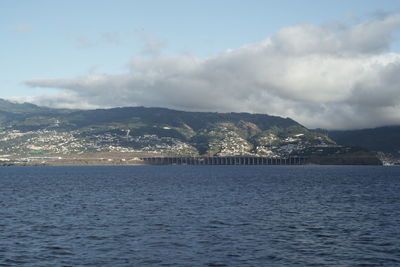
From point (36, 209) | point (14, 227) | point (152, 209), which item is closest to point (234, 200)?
point (152, 209)

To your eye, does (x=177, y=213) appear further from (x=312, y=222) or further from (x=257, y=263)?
(x=257, y=263)

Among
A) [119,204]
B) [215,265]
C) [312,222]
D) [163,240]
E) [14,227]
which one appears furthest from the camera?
[119,204]

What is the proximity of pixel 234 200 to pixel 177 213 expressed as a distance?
2806 cm

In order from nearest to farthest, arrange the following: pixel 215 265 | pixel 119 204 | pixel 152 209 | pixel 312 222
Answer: pixel 215 265 → pixel 312 222 → pixel 152 209 → pixel 119 204

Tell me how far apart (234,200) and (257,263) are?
205 feet

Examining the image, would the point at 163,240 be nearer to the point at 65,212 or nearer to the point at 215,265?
the point at 215,265

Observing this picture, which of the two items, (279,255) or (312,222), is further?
(312,222)

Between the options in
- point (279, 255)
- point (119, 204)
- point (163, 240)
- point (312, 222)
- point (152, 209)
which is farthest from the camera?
point (119, 204)

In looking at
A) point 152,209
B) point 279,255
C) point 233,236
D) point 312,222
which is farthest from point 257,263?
point 152,209

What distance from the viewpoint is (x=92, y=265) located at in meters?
46.2

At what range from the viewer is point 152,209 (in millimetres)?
91500

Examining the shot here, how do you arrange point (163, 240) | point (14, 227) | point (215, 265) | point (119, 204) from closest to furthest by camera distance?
point (215, 265) < point (163, 240) < point (14, 227) < point (119, 204)

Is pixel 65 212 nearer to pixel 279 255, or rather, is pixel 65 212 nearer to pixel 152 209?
pixel 152 209

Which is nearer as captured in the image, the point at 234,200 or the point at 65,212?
the point at 65,212
